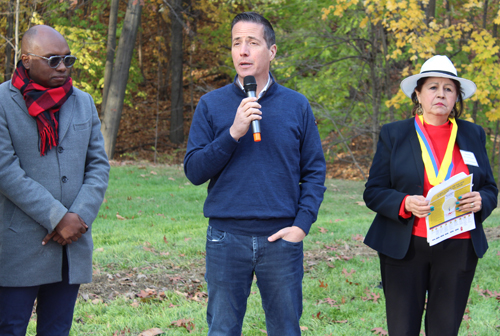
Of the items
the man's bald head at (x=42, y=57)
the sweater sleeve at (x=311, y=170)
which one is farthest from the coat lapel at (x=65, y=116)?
the sweater sleeve at (x=311, y=170)

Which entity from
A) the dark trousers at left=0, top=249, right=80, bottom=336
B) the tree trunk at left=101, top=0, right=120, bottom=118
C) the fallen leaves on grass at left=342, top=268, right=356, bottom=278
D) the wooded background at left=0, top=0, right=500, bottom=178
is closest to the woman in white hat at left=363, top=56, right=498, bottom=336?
the dark trousers at left=0, top=249, right=80, bottom=336

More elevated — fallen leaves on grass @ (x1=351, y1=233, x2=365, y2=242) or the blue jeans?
the blue jeans

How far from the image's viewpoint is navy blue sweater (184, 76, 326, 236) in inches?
109

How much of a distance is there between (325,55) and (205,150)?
528 inches

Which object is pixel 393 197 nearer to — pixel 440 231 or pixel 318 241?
→ pixel 440 231

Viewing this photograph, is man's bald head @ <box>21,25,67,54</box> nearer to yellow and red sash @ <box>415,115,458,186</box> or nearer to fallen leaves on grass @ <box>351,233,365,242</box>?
yellow and red sash @ <box>415,115,458,186</box>

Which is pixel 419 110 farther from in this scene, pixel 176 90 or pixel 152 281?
pixel 176 90

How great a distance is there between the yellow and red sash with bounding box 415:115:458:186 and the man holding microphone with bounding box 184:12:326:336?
77 centimetres

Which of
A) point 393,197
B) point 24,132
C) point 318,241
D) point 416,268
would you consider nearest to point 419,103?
point 393,197

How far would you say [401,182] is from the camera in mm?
3262

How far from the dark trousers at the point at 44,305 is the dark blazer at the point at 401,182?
200 cm

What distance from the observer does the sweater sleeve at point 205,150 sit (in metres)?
2.65

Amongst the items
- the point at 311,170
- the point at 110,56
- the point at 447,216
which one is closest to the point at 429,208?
the point at 447,216

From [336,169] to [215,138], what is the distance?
768 inches
